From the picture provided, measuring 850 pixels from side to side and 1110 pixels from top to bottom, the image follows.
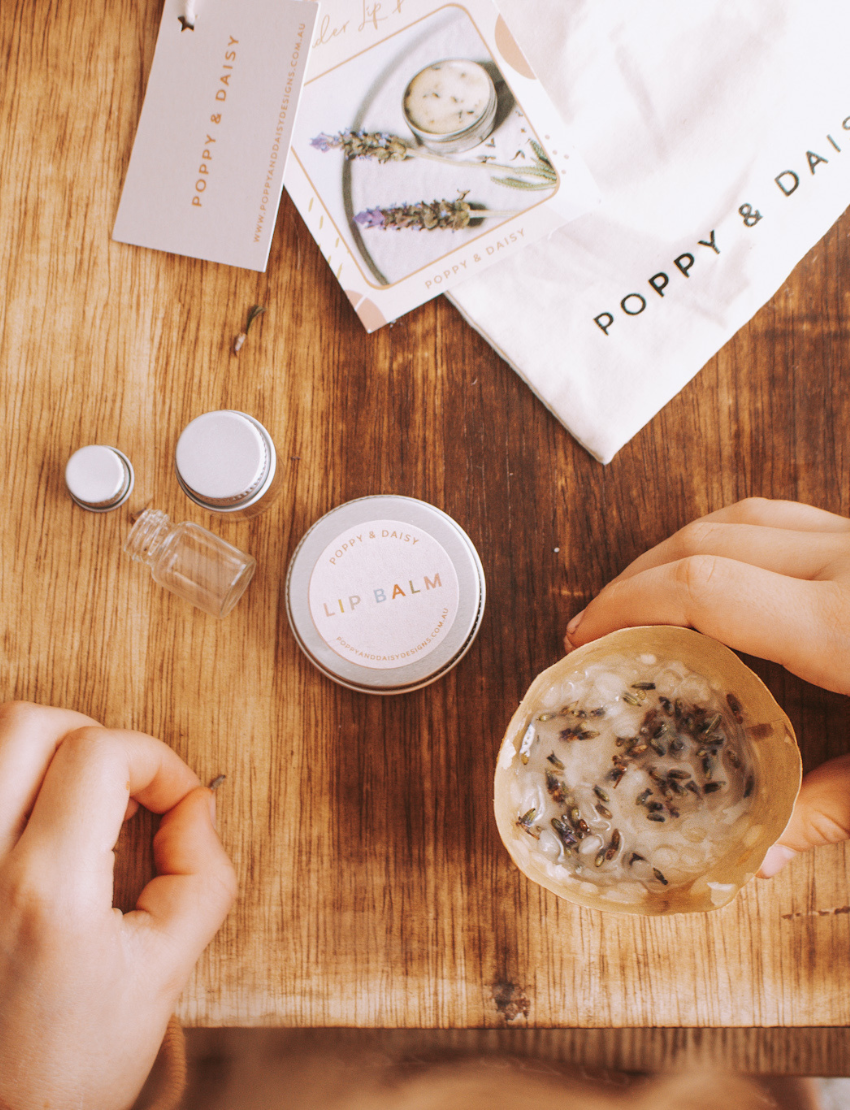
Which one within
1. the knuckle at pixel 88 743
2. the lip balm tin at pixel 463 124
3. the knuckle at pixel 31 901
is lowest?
the knuckle at pixel 31 901

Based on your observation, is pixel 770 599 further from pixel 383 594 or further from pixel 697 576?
pixel 383 594

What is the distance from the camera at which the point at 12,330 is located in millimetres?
882

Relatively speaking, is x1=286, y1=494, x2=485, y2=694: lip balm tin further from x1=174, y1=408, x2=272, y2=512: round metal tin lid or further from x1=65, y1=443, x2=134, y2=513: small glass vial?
x1=65, y1=443, x2=134, y2=513: small glass vial

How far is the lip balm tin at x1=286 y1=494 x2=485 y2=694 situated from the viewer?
0.81m

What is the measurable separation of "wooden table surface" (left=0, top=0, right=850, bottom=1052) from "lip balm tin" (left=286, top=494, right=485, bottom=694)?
4 cm

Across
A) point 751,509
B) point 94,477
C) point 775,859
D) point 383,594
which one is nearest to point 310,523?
point 383,594

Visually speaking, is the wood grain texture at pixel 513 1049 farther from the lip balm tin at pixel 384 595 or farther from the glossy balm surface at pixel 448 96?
the glossy balm surface at pixel 448 96

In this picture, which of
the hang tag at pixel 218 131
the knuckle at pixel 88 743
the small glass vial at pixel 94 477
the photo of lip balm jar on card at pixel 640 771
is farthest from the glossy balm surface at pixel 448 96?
the knuckle at pixel 88 743

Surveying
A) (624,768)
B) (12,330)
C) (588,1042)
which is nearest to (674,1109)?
(588,1042)

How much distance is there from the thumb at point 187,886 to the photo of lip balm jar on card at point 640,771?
1.15ft

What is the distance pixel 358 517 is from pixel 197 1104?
2.24 feet

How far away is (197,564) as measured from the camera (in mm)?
840

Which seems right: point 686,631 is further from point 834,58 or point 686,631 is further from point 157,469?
point 834,58

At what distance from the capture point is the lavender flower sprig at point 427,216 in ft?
2.81
